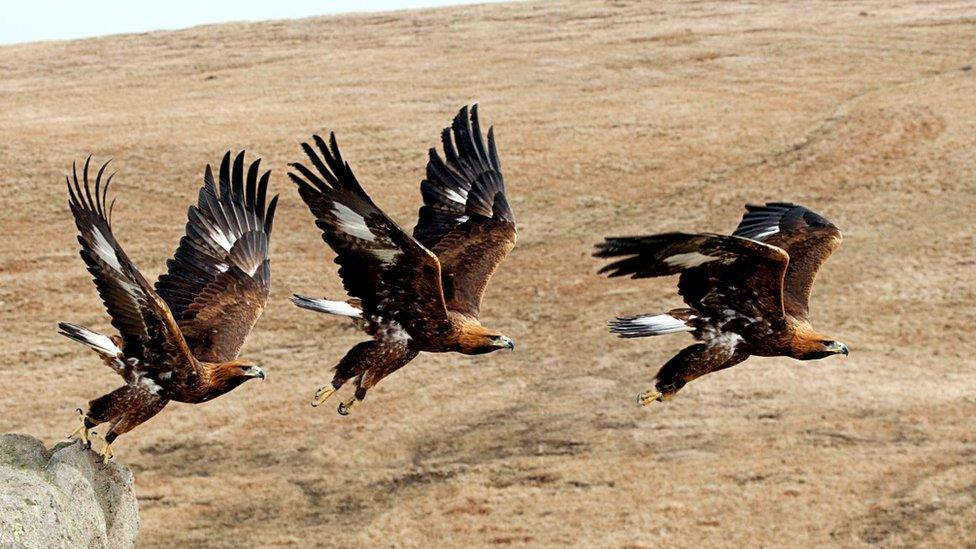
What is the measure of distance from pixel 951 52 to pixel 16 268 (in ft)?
111

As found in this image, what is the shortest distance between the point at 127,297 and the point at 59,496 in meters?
3.09

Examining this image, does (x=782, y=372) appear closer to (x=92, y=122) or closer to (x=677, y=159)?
(x=677, y=159)

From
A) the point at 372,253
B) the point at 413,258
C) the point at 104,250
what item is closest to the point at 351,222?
the point at 372,253

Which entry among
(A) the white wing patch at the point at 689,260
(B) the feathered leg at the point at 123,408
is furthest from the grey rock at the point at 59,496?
(A) the white wing patch at the point at 689,260

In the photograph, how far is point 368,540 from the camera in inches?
1204

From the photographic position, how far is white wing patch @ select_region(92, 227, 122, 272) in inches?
598

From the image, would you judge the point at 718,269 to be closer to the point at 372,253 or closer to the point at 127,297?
the point at 372,253

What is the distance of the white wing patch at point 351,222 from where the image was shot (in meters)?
16.9

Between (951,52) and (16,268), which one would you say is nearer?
(16,268)

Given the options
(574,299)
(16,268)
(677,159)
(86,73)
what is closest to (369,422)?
(574,299)

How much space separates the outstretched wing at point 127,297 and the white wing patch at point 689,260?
17.4 feet

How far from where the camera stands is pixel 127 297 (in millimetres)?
15391

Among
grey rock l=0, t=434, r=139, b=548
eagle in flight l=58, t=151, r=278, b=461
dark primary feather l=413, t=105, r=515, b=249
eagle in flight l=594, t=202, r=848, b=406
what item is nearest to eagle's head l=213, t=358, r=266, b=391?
eagle in flight l=58, t=151, r=278, b=461

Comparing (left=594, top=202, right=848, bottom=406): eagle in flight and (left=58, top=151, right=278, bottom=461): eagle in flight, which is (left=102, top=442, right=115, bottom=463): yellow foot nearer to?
(left=58, top=151, right=278, bottom=461): eagle in flight
